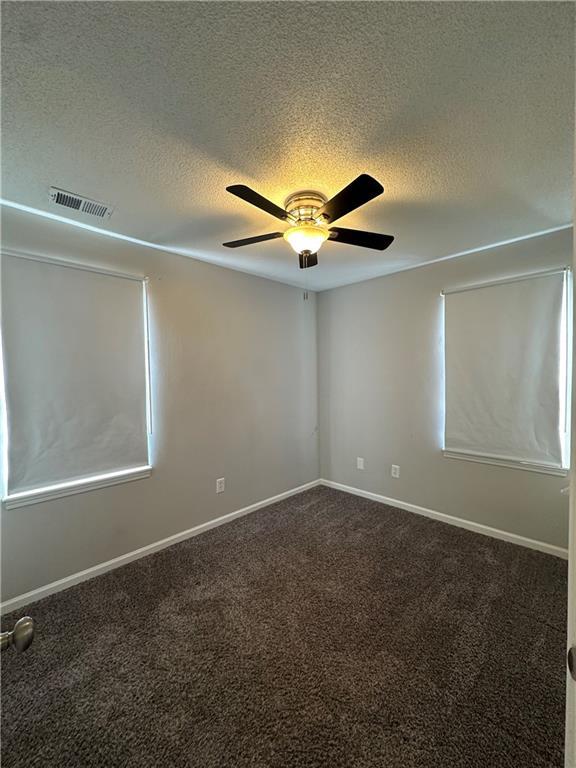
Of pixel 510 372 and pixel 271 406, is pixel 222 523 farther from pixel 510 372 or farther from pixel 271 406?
pixel 510 372

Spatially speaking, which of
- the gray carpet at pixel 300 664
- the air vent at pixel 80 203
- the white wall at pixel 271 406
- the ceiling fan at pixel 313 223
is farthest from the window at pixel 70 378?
the ceiling fan at pixel 313 223

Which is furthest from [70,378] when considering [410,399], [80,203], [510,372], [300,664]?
[510,372]

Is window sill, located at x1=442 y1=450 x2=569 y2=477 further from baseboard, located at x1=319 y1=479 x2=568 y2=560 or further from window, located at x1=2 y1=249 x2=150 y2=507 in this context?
window, located at x1=2 y1=249 x2=150 y2=507

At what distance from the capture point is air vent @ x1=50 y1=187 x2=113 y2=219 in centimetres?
172

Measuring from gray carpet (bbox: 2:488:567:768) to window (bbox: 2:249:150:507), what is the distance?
30.0 inches

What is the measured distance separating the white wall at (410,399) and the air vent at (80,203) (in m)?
2.43

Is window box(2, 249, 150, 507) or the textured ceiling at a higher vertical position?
the textured ceiling

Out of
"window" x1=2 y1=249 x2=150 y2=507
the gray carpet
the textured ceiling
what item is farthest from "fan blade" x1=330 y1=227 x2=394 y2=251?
the gray carpet

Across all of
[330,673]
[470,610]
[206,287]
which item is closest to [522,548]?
[470,610]

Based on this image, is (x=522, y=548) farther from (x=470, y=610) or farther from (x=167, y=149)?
(x=167, y=149)

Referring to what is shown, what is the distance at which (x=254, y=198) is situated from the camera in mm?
1319

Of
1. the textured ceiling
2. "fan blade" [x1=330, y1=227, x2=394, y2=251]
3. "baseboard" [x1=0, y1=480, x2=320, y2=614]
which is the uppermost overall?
the textured ceiling

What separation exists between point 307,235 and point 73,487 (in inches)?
86.0

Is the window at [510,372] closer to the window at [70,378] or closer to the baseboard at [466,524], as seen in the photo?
the baseboard at [466,524]
